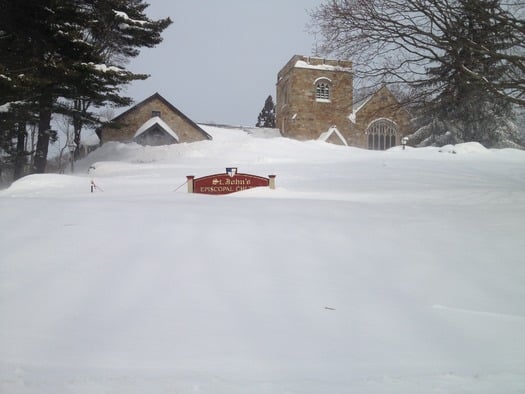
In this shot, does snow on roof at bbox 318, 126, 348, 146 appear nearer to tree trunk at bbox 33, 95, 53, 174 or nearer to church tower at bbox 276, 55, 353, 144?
church tower at bbox 276, 55, 353, 144

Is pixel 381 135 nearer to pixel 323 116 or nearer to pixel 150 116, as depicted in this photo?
pixel 323 116

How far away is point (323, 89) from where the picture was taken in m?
38.1

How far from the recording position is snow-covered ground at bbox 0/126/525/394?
267cm

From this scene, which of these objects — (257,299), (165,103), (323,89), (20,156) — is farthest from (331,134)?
(257,299)

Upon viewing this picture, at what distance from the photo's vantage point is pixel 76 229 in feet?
17.0

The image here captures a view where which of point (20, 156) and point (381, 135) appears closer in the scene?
point (20, 156)

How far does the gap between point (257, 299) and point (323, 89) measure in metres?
36.9

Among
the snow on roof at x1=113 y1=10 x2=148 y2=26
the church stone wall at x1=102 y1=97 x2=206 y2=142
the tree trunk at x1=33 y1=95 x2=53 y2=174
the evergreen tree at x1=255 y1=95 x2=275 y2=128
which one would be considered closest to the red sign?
the tree trunk at x1=33 y1=95 x2=53 y2=174

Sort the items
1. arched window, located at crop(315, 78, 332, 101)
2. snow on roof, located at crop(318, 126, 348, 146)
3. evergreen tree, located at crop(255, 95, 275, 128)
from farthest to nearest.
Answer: evergreen tree, located at crop(255, 95, 275, 128) → arched window, located at crop(315, 78, 332, 101) → snow on roof, located at crop(318, 126, 348, 146)

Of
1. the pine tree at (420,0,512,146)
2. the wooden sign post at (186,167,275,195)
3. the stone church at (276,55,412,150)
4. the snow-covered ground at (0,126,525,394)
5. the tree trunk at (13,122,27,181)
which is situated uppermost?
the stone church at (276,55,412,150)

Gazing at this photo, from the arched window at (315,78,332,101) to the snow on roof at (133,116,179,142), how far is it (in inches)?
614

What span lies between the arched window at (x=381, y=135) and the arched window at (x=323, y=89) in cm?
527

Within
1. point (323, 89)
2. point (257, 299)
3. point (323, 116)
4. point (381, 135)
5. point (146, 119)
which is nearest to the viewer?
point (257, 299)

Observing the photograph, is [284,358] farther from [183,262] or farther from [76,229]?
[76,229]
